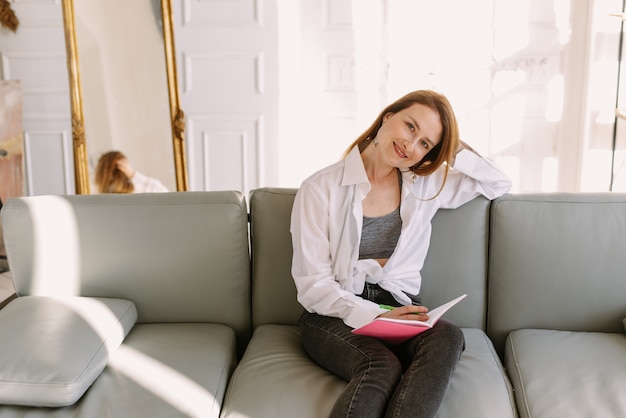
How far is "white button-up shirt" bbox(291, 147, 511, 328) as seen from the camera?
1.65m

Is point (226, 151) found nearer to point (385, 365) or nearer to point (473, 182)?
point (473, 182)

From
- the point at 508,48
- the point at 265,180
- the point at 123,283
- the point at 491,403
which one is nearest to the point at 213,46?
the point at 265,180

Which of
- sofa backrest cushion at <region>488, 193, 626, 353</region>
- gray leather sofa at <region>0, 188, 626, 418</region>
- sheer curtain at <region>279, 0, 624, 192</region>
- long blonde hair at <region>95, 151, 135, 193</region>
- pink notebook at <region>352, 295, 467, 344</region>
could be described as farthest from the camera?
long blonde hair at <region>95, 151, 135, 193</region>

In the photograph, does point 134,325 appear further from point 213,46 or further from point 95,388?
point 213,46

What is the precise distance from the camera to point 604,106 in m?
3.41

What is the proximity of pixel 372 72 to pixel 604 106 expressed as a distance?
1.32m

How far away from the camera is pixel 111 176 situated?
11.7ft

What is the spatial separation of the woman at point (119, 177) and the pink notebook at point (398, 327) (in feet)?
7.61

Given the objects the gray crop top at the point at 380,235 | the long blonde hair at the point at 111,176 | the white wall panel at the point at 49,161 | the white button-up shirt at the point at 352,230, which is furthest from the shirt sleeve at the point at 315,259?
the white wall panel at the point at 49,161

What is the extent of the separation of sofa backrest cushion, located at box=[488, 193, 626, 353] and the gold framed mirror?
2.24 m

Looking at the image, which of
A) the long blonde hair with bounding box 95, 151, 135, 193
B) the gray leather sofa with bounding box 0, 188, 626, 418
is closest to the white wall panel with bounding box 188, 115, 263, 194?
the long blonde hair with bounding box 95, 151, 135, 193

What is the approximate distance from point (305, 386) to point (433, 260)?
585 millimetres

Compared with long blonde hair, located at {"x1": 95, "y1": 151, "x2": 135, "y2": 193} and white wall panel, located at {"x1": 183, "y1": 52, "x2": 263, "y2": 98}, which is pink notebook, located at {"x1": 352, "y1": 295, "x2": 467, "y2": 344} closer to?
white wall panel, located at {"x1": 183, "y1": 52, "x2": 263, "y2": 98}

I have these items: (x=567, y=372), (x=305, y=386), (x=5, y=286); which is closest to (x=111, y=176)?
(x=5, y=286)
